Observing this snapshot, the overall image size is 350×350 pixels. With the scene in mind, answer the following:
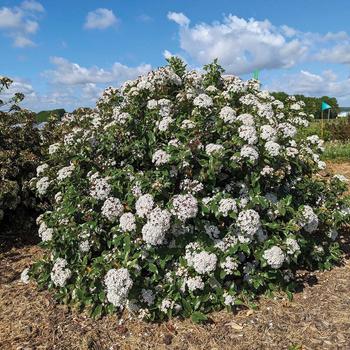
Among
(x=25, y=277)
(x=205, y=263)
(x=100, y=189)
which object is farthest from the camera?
(x=25, y=277)

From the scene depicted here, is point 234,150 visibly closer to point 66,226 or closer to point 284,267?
point 284,267

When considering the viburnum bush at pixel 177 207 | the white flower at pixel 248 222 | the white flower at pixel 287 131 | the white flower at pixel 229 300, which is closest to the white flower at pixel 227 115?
the viburnum bush at pixel 177 207

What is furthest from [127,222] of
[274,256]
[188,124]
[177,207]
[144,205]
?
[274,256]

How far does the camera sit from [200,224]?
11.8 ft

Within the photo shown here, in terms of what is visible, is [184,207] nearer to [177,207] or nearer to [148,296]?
[177,207]

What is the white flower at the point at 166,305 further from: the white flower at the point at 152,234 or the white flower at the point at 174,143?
the white flower at the point at 174,143

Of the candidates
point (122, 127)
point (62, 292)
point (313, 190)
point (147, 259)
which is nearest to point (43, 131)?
point (122, 127)

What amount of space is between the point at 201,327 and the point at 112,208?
3.67ft

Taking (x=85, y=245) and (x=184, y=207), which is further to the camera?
(x=85, y=245)

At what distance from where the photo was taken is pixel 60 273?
3764 mm

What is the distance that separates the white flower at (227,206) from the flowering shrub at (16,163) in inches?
96.6

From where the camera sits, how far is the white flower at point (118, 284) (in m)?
3.29

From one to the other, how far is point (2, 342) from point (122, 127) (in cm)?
193

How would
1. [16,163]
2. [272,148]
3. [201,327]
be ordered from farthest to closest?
[16,163] < [272,148] < [201,327]
